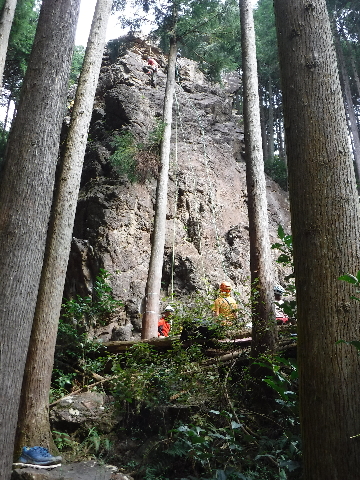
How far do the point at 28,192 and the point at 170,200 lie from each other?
10.3 m

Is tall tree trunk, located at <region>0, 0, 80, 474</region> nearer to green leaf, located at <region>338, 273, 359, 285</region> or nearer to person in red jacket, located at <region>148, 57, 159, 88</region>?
green leaf, located at <region>338, 273, 359, 285</region>

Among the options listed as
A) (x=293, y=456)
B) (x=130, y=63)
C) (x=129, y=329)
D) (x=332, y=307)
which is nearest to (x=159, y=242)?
(x=129, y=329)

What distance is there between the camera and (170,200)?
1405 cm

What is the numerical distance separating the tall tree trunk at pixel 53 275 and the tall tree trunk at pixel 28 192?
1525 millimetres

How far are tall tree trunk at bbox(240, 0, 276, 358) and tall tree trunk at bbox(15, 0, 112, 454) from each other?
2774 mm

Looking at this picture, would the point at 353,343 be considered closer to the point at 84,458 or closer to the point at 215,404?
the point at 215,404

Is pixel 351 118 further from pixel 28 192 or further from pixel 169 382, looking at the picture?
pixel 28 192

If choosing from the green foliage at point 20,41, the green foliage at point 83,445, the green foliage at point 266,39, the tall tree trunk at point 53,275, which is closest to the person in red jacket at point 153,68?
the green foliage at point 20,41

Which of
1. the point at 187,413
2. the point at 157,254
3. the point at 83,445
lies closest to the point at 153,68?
the point at 157,254

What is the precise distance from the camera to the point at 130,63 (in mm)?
17922

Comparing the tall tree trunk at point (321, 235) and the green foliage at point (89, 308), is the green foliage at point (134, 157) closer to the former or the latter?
the green foliage at point (89, 308)

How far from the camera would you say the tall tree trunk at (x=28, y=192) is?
3.51 meters

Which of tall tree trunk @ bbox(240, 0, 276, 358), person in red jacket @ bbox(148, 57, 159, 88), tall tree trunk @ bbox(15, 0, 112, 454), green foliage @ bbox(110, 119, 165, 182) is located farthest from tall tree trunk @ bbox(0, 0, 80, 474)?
person in red jacket @ bbox(148, 57, 159, 88)

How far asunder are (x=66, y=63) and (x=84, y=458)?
185 inches
